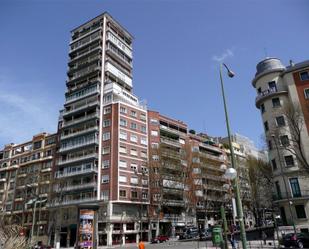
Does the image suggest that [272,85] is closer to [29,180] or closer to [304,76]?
[304,76]

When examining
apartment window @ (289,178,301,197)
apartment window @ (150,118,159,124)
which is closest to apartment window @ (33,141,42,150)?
apartment window @ (150,118,159,124)

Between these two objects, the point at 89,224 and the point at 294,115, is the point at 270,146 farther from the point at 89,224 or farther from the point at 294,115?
the point at 89,224

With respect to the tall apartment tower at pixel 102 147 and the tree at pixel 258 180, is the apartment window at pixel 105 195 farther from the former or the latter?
the tree at pixel 258 180

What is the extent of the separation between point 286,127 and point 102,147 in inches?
1240

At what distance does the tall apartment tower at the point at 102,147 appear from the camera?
50.5 meters

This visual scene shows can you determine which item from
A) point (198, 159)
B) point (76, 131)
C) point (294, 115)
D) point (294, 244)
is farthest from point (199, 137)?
point (294, 244)

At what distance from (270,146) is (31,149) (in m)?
53.6

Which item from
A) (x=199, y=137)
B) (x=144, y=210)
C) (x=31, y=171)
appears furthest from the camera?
(x=199, y=137)

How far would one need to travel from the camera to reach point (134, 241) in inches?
2000

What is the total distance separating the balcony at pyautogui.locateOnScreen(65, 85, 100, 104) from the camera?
196 feet

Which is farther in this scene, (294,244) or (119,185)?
(119,185)

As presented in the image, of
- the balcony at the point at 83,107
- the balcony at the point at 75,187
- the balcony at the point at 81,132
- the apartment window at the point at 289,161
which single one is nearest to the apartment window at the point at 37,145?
the balcony at the point at 81,132

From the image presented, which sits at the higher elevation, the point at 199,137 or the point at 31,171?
the point at 199,137

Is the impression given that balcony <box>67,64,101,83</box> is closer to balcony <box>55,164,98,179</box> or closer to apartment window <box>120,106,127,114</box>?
apartment window <box>120,106,127,114</box>
